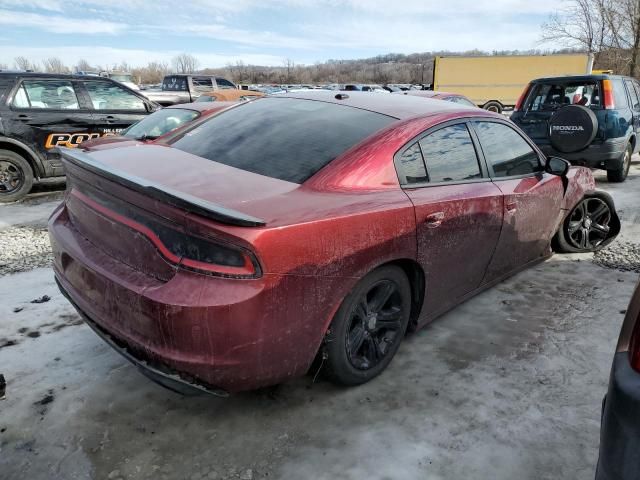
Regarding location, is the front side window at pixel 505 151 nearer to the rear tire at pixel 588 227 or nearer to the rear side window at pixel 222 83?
the rear tire at pixel 588 227

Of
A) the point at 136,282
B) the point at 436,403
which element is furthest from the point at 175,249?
the point at 436,403

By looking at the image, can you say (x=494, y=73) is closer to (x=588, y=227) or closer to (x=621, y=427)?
(x=588, y=227)

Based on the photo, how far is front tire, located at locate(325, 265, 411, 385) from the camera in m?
2.40

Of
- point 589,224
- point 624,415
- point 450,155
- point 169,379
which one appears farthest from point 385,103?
point 589,224

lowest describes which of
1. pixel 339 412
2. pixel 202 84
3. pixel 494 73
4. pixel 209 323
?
pixel 339 412

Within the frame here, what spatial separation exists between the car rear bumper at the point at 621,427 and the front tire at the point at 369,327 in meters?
1.20

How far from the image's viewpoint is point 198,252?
196 cm

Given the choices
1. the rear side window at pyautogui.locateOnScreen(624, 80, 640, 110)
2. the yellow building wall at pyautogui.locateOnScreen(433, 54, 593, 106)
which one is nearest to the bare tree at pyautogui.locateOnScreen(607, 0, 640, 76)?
the yellow building wall at pyautogui.locateOnScreen(433, 54, 593, 106)

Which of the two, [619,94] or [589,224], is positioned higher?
[619,94]

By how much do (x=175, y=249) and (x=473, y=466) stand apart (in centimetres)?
160

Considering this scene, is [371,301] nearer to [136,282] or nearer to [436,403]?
[436,403]

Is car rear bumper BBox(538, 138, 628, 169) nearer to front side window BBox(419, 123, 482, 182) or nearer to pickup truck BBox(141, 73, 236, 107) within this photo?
front side window BBox(419, 123, 482, 182)

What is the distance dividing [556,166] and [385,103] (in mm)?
1560

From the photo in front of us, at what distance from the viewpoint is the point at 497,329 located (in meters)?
3.34
